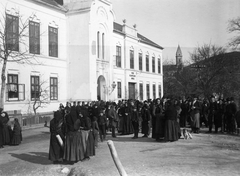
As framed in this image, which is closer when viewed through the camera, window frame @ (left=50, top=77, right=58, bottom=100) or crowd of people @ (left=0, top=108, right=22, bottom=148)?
crowd of people @ (left=0, top=108, right=22, bottom=148)

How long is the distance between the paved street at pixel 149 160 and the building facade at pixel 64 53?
502 inches

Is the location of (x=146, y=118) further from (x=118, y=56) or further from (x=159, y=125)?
(x=118, y=56)

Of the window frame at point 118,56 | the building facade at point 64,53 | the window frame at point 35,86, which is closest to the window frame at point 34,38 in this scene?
the building facade at point 64,53

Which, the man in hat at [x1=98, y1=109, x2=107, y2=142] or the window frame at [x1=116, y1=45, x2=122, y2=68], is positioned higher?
the window frame at [x1=116, y1=45, x2=122, y2=68]

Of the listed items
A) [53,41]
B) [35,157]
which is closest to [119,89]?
[53,41]

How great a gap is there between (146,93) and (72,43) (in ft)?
63.6

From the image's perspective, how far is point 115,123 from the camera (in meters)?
14.3

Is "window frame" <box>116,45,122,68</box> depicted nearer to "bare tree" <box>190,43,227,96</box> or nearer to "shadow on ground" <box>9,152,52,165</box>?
"bare tree" <box>190,43,227,96</box>

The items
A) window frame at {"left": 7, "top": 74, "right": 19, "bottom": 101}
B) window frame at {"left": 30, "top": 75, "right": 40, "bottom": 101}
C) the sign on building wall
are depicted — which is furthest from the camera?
the sign on building wall

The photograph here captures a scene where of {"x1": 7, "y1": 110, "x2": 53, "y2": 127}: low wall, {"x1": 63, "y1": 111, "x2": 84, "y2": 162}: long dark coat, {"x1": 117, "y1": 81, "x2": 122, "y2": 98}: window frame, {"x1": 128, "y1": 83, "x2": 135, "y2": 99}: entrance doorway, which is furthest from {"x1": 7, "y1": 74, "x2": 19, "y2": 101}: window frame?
{"x1": 128, "y1": 83, "x2": 135, "y2": 99}: entrance doorway

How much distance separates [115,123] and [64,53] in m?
16.3

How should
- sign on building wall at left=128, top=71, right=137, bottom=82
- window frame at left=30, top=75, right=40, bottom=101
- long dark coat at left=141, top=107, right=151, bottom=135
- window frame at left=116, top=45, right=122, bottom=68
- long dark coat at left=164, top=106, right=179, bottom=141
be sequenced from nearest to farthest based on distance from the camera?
long dark coat at left=164, top=106, right=179, bottom=141 < long dark coat at left=141, top=107, right=151, bottom=135 < window frame at left=30, top=75, right=40, bottom=101 < window frame at left=116, top=45, right=122, bottom=68 < sign on building wall at left=128, top=71, right=137, bottom=82

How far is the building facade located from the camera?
23281 mm

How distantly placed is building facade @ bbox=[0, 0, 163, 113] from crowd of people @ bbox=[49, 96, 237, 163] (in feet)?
34.4
